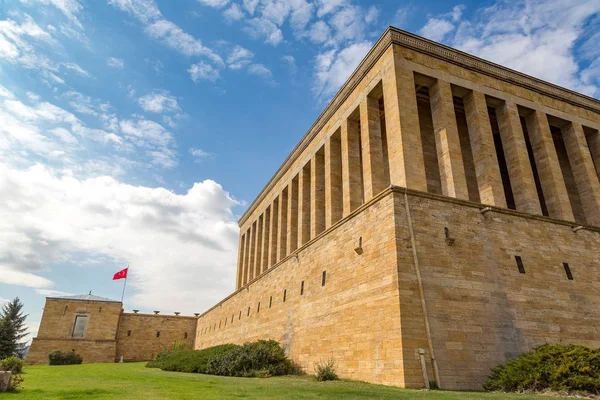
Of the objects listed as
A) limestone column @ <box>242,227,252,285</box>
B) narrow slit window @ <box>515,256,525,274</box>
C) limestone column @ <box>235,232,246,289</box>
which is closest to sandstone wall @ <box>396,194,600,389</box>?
narrow slit window @ <box>515,256,525,274</box>

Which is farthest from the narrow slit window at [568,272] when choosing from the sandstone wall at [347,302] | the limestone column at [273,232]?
the limestone column at [273,232]

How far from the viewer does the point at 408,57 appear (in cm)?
1698

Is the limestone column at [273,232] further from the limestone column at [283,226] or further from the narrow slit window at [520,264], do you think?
the narrow slit window at [520,264]

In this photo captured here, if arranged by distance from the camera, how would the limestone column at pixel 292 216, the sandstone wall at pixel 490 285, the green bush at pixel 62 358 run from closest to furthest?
the sandstone wall at pixel 490 285, the limestone column at pixel 292 216, the green bush at pixel 62 358

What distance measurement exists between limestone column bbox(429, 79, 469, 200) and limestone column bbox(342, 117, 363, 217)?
4296mm

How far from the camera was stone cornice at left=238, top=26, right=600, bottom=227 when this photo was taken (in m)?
17.3

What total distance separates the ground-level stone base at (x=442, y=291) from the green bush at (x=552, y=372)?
0.64m

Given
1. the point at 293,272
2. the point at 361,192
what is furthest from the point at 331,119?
the point at 293,272

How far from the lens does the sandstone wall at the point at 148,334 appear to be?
142 ft

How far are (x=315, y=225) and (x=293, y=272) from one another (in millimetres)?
4109

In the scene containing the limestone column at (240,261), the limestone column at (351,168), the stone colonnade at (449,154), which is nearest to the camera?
the stone colonnade at (449,154)

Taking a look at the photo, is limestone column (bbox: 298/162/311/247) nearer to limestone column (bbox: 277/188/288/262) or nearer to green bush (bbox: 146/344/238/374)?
limestone column (bbox: 277/188/288/262)

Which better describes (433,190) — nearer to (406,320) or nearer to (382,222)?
(382,222)

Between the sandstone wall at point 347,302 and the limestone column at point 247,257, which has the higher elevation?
the limestone column at point 247,257
